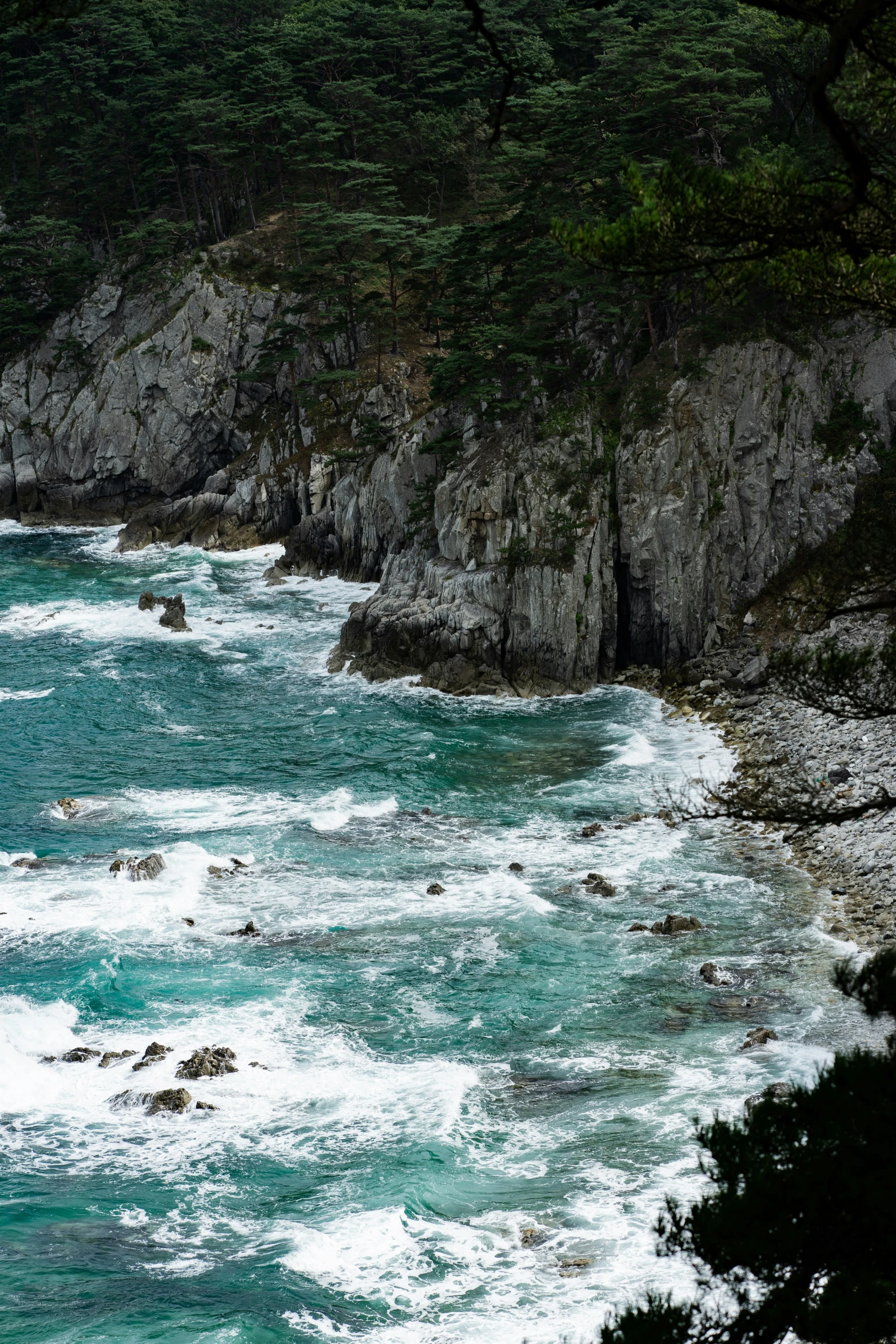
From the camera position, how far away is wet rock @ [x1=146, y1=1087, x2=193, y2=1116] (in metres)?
18.6

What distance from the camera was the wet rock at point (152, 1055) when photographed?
778 inches

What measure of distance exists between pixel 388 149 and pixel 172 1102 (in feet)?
223

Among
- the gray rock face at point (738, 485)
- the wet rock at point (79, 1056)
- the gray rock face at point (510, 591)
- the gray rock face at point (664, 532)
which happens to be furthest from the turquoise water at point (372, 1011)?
the gray rock face at point (738, 485)

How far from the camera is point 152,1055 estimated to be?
65.4 ft

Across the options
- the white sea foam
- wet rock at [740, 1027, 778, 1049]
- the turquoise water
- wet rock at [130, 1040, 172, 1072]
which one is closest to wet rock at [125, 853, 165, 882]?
the turquoise water

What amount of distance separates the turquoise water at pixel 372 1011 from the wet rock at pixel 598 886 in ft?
1.14

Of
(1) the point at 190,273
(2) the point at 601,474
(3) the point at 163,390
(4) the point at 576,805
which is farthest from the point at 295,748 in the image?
(1) the point at 190,273

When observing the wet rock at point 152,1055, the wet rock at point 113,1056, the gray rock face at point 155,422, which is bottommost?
the wet rock at point 113,1056

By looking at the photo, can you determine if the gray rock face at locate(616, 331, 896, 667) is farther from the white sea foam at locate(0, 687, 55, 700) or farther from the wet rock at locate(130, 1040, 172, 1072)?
the wet rock at locate(130, 1040, 172, 1072)

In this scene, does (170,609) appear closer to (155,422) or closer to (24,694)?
(24,694)

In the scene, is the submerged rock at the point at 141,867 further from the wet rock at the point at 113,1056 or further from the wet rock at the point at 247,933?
the wet rock at the point at 113,1056

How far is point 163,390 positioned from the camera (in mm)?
67875

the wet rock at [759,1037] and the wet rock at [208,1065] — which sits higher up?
the wet rock at [208,1065]

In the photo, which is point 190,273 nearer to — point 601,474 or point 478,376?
point 478,376
